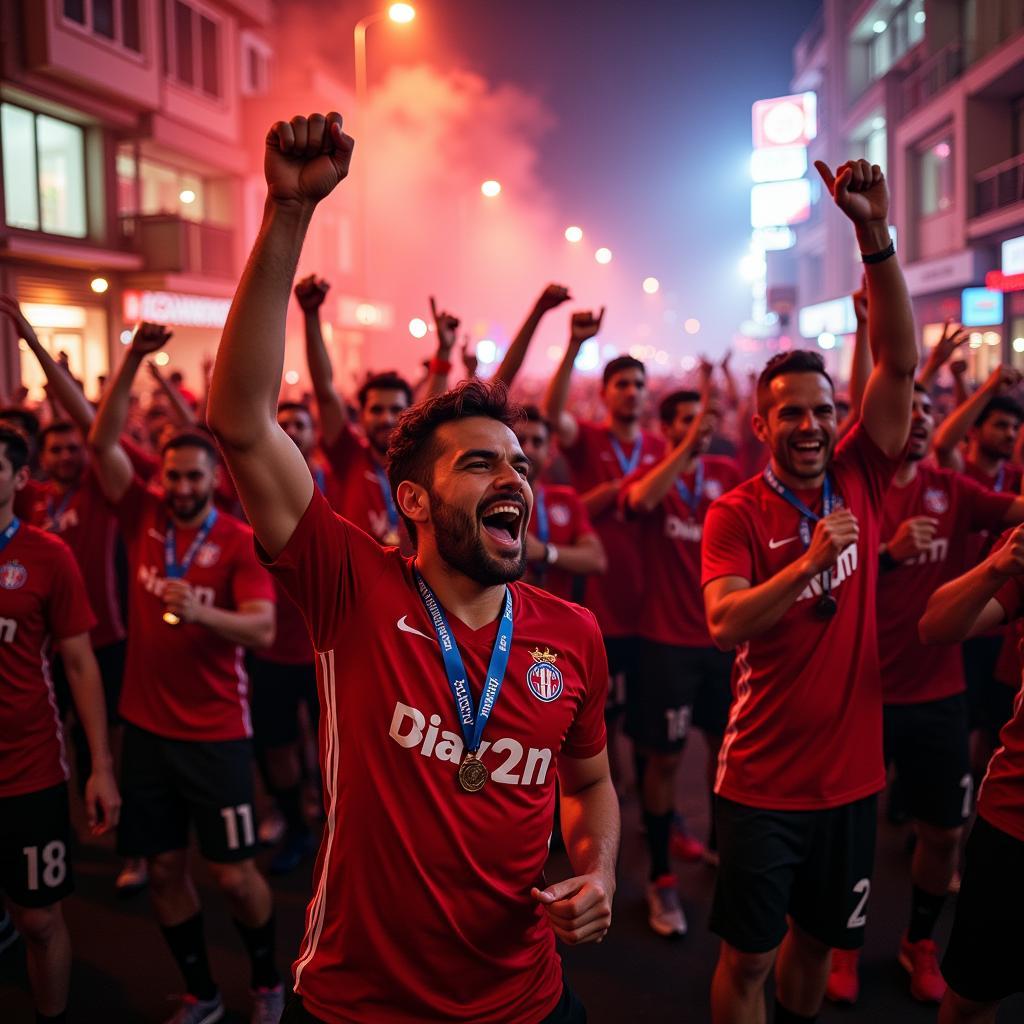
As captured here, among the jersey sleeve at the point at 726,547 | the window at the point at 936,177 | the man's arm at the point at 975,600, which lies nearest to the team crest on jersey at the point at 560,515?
the jersey sleeve at the point at 726,547

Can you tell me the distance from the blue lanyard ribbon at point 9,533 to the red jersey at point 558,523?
257 centimetres

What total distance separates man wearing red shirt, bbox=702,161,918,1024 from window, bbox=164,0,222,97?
2239cm

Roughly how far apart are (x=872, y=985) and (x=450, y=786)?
3.06m

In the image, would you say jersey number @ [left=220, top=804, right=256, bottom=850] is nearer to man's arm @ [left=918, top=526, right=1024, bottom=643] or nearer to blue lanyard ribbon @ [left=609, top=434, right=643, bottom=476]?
man's arm @ [left=918, top=526, right=1024, bottom=643]

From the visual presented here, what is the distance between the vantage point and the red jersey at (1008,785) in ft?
9.50

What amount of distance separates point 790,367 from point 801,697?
123 centimetres

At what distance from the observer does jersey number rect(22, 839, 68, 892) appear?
3.65 meters

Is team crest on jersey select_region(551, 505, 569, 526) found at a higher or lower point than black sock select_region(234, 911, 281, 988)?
higher

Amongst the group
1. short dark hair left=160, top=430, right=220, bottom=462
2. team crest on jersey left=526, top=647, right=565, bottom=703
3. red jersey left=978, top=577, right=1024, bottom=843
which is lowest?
red jersey left=978, top=577, right=1024, bottom=843

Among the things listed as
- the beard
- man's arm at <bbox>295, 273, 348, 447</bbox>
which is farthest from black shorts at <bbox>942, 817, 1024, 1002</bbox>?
man's arm at <bbox>295, 273, 348, 447</bbox>

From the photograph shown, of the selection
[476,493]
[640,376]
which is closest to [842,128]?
[640,376]

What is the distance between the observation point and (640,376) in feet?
20.5

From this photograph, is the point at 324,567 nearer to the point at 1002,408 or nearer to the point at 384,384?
the point at 384,384

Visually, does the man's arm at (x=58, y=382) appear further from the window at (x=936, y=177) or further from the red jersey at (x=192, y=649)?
the window at (x=936, y=177)
